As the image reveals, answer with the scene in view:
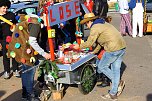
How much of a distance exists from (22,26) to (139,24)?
26.4 feet

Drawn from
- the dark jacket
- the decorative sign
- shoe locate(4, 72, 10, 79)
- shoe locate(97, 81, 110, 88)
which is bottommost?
shoe locate(97, 81, 110, 88)

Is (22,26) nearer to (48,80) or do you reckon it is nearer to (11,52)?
(11,52)

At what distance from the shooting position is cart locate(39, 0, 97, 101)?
17.8 ft

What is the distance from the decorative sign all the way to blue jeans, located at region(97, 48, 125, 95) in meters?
1.00

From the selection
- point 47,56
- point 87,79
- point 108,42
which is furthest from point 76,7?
point 47,56

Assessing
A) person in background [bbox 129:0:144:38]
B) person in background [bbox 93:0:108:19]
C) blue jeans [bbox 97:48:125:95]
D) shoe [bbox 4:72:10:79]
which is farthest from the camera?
person in background [bbox 129:0:144:38]

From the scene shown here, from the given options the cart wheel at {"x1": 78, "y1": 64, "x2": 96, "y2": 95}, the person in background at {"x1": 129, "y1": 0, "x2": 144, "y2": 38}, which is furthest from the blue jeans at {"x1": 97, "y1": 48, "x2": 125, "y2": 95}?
the person in background at {"x1": 129, "y1": 0, "x2": 144, "y2": 38}

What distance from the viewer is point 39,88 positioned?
642cm

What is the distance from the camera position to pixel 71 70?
5457 millimetres

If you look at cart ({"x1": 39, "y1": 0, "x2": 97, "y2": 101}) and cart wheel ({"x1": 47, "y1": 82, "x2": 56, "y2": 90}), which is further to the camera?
cart wheel ({"x1": 47, "y1": 82, "x2": 56, "y2": 90})

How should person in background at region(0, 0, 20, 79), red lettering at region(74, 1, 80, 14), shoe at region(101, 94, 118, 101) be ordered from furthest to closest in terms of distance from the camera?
red lettering at region(74, 1, 80, 14), person in background at region(0, 0, 20, 79), shoe at region(101, 94, 118, 101)

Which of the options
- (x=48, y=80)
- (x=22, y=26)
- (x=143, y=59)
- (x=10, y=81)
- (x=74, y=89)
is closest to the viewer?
(x=22, y=26)

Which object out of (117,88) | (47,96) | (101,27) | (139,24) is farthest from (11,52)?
(139,24)

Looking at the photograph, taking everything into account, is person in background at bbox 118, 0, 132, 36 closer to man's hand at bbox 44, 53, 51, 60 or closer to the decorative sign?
the decorative sign
